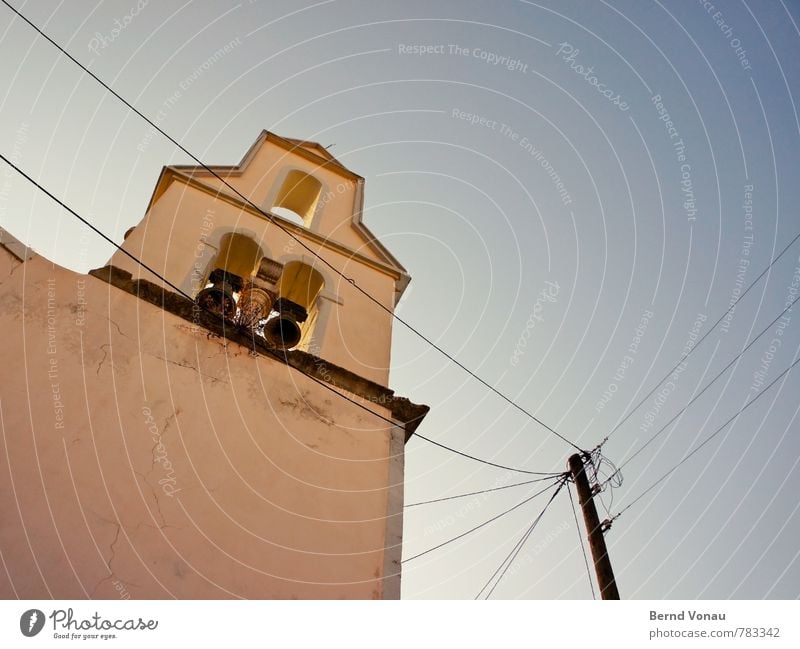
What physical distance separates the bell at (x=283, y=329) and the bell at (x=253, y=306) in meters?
0.16

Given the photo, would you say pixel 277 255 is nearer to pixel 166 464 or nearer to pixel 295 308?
pixel 295 308

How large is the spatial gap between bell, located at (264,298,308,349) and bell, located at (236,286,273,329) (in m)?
0.16

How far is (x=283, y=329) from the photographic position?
24.8ft

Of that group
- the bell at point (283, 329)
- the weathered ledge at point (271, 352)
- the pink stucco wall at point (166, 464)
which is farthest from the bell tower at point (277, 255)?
the pink stucco wall at point (166, 464)

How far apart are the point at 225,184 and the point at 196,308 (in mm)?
2564

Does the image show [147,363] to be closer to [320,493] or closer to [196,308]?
[196,308]

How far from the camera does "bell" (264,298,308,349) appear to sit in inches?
293

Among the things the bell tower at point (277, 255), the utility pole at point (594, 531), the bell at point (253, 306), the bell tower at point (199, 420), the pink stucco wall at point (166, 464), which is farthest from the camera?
the bell tower at point (277, 255)

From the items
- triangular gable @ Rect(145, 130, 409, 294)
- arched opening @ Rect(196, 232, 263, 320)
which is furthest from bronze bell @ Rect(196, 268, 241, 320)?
triangular gable @ Rect(145, 130, 409, 294)

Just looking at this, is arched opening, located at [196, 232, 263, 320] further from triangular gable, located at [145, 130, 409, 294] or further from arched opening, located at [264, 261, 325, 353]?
triangular gable, located at [145, 130, 409, 294]

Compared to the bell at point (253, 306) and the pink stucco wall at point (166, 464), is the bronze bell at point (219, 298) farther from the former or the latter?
the pink stucco wall at point (166, 464)

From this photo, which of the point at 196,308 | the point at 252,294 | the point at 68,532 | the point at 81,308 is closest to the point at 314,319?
the point at 252,294

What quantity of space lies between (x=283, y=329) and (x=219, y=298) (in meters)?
0.79

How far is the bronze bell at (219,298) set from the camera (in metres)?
6.98
